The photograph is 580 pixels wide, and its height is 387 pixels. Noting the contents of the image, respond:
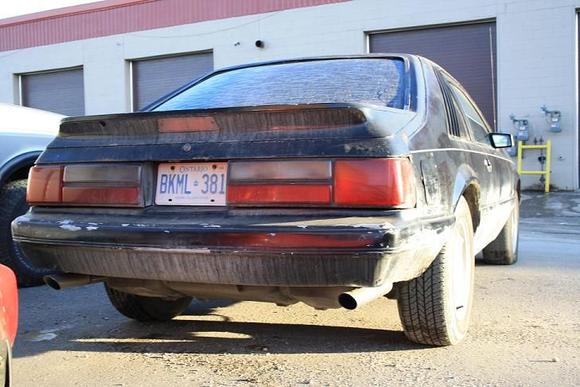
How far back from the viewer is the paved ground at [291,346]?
2.70 meters

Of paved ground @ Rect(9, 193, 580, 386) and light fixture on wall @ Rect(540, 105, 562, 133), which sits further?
light fixture on wall @ Rect(540, 105, 562, 133)

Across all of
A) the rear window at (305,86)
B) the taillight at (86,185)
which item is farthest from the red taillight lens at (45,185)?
the rear window at (305,86)

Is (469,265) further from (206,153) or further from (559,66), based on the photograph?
(559,66)

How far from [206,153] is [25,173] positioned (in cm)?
287

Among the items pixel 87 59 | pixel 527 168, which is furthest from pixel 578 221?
pixel 87 59

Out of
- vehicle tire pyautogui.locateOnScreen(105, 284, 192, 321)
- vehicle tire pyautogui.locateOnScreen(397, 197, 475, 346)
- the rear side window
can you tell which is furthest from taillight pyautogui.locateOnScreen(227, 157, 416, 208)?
the rear side window

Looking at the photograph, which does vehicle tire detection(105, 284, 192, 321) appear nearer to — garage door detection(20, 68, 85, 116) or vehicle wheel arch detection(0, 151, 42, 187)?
vehicle wheel arch detection(0, 151, 42, 187)

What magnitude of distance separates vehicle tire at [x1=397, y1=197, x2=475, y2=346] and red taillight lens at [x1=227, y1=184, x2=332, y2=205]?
0.70m

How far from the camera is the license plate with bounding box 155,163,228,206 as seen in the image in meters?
2.56

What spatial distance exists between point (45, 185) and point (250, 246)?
1.21 m

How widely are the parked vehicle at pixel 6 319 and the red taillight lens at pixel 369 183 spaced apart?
1210 millimetres

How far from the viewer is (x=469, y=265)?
3324 millimetres

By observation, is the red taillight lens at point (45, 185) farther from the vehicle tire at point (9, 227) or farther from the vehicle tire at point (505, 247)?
the vehicle tire at point (505, 247)

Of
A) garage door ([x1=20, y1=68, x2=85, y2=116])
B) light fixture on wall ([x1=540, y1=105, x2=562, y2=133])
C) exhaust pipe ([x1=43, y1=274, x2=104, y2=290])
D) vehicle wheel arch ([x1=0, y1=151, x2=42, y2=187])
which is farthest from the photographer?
garage door ([x1=20, y1=68, x2=85, y2=116])
